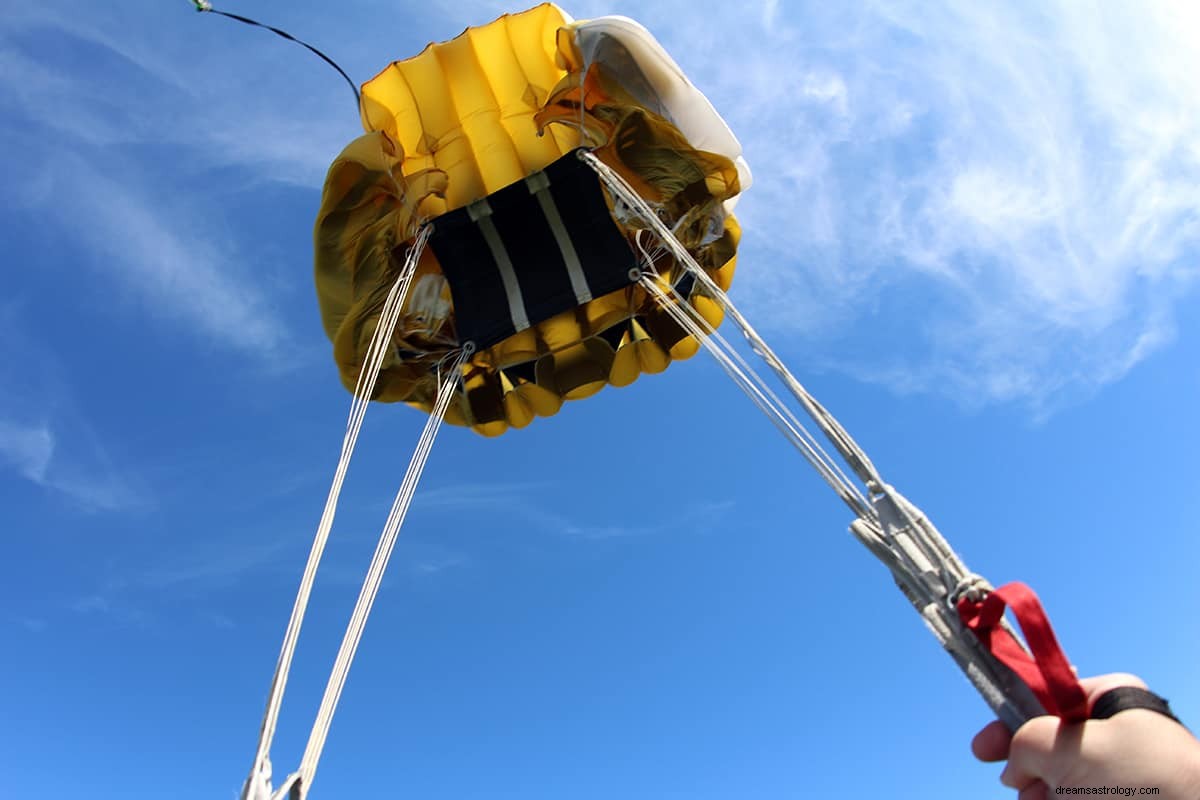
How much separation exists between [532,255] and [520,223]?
307 millimetres

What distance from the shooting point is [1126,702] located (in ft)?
5.45

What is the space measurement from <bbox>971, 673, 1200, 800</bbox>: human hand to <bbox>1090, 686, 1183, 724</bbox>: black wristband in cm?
2

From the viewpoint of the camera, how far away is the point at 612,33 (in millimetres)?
5375

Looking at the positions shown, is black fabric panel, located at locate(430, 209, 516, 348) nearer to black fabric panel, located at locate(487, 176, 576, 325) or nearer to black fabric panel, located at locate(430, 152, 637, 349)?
black fabric panel, located at locate(430, 152, 637, 349)

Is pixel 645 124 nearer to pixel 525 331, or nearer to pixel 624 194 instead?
pixel 624 194

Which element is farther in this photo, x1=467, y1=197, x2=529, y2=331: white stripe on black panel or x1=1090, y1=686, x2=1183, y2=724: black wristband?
x1=467, y1=197, x2=529, y2=331: white stripe on black panel

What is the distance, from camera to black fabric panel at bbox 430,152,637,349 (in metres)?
6.23

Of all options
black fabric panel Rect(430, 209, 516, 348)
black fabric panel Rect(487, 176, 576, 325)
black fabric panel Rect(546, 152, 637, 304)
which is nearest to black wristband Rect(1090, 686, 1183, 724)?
black fabric panel Rect(546, 152, 637, 304)

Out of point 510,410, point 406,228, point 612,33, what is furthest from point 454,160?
point 510,410

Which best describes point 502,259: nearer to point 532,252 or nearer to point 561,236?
point 532,252

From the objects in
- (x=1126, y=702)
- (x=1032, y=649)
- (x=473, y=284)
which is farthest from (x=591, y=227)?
(x=1126, y=702)

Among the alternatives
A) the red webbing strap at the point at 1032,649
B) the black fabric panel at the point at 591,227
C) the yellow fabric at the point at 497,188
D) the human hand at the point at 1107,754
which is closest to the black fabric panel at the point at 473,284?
the yellow fabric at the point at 497,188

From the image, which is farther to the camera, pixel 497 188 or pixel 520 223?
pixel 520 223

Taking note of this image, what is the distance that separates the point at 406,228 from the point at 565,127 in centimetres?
160
